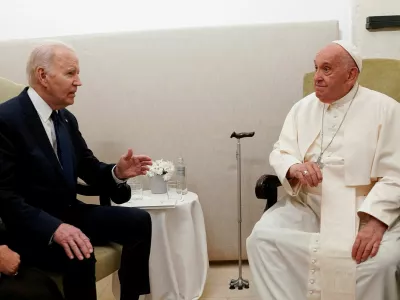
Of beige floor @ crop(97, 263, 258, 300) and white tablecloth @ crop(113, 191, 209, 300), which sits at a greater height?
white tablecloth @ crop(113, 191, 209, 300)

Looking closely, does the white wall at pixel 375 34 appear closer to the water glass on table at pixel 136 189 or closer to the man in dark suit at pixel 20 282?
the water glass on table at pixel 136 189

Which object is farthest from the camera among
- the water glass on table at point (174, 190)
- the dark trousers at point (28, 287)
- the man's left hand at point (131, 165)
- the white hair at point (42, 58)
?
the water glass on table at point (174, 190)

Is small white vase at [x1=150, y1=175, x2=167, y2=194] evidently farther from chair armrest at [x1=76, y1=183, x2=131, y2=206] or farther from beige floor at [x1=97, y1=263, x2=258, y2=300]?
beige floor at [x1=97, y1=263, x2=258, y2=300]

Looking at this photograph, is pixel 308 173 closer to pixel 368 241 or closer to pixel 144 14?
pixel 368 241

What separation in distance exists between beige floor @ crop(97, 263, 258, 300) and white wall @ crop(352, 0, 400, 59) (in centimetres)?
159

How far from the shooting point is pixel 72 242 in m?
1.80

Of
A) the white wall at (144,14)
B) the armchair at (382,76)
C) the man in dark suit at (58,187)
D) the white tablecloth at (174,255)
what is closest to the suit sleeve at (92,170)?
the man in dark suit at (58,187)

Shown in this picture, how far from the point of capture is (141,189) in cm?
296

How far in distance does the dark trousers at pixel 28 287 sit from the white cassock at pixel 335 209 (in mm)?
846

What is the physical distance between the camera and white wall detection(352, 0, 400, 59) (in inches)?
114

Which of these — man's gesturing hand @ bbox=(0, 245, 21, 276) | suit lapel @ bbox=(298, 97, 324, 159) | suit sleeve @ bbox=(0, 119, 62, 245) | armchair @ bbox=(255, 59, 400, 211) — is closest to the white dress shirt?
suit sleeve @ bbox=(0, 119, 62, 245)

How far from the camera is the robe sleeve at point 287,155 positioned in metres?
2.24

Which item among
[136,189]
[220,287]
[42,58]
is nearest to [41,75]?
[42,58]

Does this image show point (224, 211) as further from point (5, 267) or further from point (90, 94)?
point (5, 267)
